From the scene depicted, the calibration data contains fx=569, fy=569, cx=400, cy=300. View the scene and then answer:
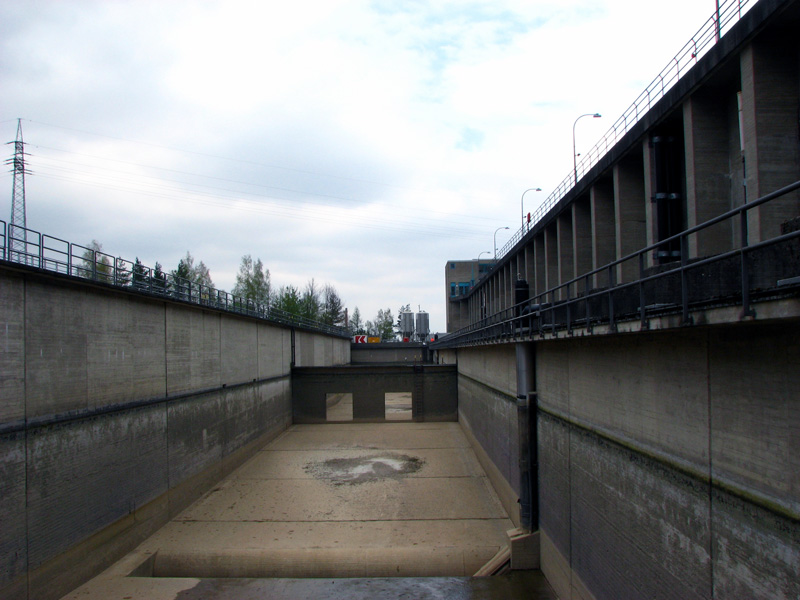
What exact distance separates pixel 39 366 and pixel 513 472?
42.3ft

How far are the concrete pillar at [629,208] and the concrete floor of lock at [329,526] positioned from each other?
A: 907 centimetres

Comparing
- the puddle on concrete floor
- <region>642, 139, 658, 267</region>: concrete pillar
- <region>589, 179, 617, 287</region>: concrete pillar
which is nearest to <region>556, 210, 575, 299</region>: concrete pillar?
<region>589, 179, 617, 287</region>: concrete pillar

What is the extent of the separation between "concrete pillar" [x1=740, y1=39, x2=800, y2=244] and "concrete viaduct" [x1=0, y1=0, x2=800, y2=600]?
0.03m

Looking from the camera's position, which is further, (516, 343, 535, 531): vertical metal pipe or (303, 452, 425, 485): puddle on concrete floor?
(303, 452, 425, 485): puddle on concrete floor

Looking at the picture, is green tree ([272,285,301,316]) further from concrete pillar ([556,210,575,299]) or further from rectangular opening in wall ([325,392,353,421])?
concrete pillar ([556,210,575,299])

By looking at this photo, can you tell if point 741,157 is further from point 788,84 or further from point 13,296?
point 13,296

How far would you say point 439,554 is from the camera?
50.7 feet

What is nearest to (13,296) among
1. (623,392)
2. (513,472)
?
(623,392)

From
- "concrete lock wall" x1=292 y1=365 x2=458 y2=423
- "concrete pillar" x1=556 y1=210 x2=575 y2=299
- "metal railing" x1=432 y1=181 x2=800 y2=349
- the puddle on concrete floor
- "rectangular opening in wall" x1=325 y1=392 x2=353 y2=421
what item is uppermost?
"concrete pillar" x1=556 y1=210 x2=575 y2=299

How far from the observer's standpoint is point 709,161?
12.7 meters

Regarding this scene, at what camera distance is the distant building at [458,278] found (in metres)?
77.2

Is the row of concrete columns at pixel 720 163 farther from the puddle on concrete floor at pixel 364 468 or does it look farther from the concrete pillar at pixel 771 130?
the puddle on concrete floor at pixel 364 468

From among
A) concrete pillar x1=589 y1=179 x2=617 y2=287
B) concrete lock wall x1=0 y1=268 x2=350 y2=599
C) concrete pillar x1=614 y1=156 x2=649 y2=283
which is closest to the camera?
concrete lock wall x1=0 y1=268 x2=350 y2=599

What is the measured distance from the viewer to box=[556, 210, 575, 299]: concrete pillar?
23359 millimetres
